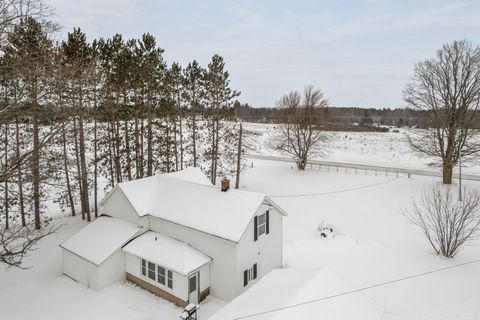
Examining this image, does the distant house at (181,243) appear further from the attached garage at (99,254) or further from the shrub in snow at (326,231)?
the shrub in snow at (326,231)

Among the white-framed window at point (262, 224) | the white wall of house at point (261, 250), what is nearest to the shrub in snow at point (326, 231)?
the white wall of house at point (261, 250)

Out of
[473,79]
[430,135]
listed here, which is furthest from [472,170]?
Result: [473,79]

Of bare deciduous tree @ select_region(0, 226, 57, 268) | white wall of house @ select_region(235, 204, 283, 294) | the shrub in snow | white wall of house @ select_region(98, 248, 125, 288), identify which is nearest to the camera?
bare deciduous tree @ select_region(0, 226, 57, 268)

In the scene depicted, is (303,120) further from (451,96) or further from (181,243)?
(181,243)

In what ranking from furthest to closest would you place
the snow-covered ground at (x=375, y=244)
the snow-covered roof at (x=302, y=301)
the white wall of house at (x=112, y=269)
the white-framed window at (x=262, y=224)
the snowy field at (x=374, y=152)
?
the snowy field at (x=374, y=152)
the white-framed window at (x=262, y=224)
the white wall of house at (x=112, y=269)
the snow-covered ground at (x=375, y=244)
the snow-covered roof at (x=302, y=301)

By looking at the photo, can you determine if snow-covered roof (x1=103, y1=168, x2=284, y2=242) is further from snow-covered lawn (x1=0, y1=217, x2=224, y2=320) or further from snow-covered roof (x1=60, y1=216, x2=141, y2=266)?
snow-covered lawn (x1=0, y1=217, x2=224, y2=320)

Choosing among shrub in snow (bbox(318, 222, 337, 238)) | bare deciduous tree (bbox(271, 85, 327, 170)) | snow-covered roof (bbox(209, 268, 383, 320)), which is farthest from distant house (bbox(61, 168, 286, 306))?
bare deciduous tree (bbox(271, 85, 327, 170))
